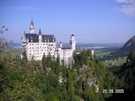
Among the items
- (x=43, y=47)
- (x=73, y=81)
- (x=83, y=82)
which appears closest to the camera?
(x=73, y=81)

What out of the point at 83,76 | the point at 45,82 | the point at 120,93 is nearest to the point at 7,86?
the point at 45,82

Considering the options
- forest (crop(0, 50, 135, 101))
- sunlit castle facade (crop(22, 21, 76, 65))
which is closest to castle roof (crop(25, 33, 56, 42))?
sunlit castle facade (crop(22, 21, 76, 65))

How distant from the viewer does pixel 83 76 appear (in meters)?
31.9

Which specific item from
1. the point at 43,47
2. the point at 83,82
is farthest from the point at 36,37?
the point at 83,82

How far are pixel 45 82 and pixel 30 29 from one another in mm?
27037

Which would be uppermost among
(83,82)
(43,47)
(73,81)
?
(43,47)

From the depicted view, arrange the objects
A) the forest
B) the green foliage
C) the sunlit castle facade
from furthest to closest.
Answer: the sunlit castle facade → the forest → the green foliage

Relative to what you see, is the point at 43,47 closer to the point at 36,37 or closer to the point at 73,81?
the point at 36,37

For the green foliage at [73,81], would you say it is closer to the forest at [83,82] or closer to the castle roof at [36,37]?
the forest at [83,82]

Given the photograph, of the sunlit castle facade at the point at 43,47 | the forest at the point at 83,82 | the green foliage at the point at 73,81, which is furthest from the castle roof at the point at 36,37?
the forest at the point at 83,82

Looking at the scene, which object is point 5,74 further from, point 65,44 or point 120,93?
point 65,44

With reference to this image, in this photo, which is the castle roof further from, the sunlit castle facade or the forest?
the forest

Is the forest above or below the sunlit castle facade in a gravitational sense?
below

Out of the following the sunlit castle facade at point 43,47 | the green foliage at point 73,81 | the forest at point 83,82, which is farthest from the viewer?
the sunlit castle facade at point 43,47
